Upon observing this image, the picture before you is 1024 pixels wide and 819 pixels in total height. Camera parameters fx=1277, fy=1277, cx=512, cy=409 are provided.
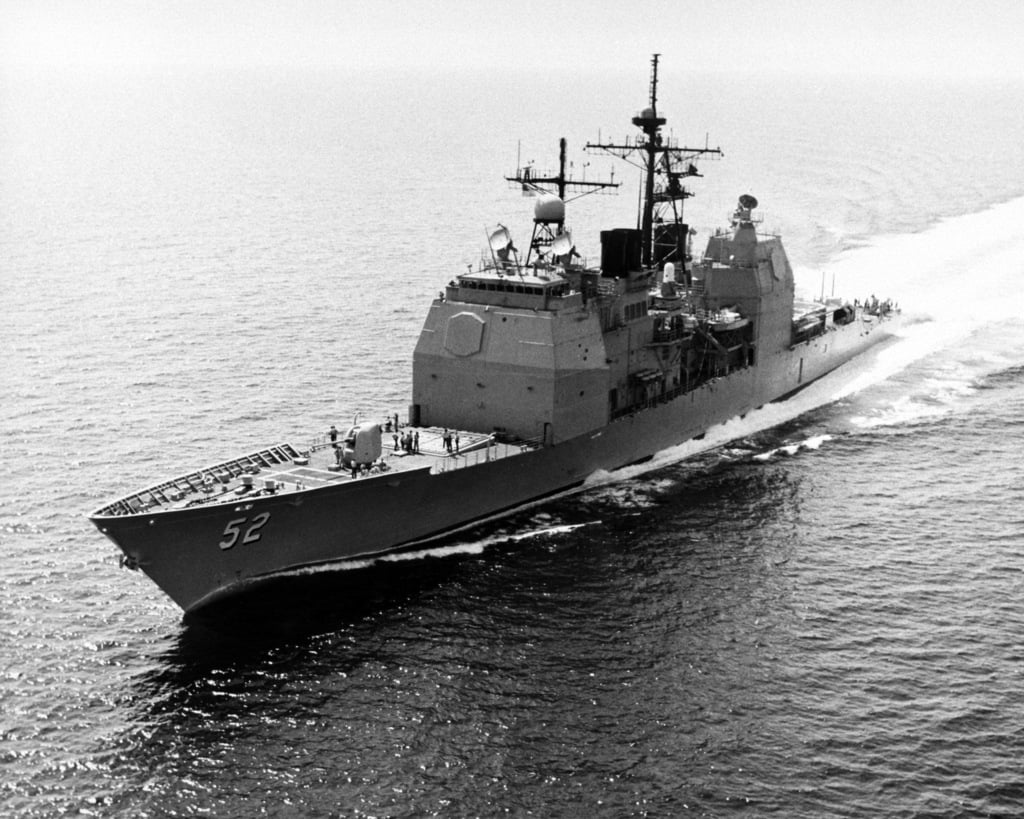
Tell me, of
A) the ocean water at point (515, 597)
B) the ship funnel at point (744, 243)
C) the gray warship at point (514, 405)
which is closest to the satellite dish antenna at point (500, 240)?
the gray warship at point (514, 405)

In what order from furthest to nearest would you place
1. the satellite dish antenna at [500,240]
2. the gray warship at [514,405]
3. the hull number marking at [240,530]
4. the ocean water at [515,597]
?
1. the satellite dish antenna at [500,240]
2. the gray warship at [514,405]
3. the hull number marking at [240,530]
4. the ocean water at [515,597]

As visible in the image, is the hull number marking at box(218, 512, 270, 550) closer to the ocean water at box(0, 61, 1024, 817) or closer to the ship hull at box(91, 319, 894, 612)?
the ship hull at box(91, 319, 894, 612)

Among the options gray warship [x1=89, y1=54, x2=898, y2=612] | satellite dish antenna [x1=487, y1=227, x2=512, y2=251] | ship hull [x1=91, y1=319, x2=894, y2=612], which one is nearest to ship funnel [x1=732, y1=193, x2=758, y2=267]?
gray warship [x1=89, y1=54, x2=898, y2=612]

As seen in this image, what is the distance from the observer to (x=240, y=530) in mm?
29906

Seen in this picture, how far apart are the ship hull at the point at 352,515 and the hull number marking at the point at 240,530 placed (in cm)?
3

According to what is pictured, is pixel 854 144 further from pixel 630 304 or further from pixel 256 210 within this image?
pixel 630 304

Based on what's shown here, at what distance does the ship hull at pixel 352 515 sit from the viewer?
28625mm

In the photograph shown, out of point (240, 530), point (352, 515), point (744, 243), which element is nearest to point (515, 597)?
point (352, 515)

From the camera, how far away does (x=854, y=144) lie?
380 ft

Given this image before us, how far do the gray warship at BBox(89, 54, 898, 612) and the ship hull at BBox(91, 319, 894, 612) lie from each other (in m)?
0.04

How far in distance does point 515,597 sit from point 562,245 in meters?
11.9

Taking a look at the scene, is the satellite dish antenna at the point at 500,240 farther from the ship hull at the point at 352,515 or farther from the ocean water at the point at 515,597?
the ocean water at the point at 515,597

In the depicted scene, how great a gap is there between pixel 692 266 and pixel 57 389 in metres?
23.2

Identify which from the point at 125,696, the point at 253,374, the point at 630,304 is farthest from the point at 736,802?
the point at 253,374
